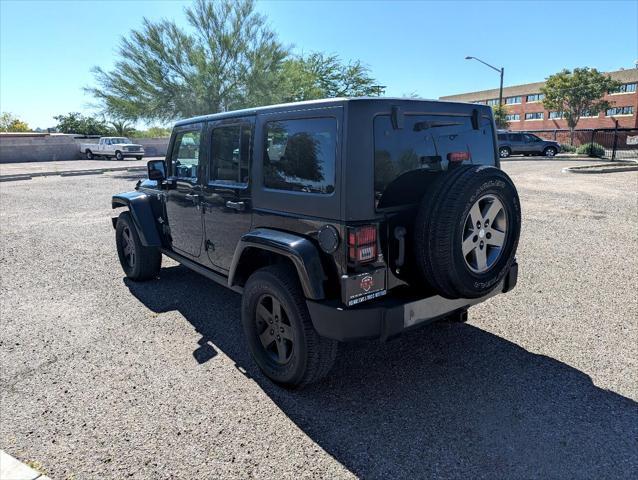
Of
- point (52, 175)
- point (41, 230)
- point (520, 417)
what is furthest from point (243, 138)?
point (52, 175)

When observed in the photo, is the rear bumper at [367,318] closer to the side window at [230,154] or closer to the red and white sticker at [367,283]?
the red and white sticker at [367,283]

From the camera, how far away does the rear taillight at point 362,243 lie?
8.84ft

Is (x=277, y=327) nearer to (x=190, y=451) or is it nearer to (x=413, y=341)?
(x=190, y=451)

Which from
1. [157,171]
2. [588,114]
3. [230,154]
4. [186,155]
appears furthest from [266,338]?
[588,114]

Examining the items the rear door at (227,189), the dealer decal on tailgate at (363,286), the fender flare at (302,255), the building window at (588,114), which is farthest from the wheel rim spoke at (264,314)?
the building window at (588,114)

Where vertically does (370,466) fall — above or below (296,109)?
below

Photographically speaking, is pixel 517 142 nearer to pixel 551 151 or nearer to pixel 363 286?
pixel 551 151

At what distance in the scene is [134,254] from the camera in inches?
211

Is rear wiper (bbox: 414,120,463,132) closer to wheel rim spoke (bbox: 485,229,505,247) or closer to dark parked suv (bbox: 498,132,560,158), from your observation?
wheel rim spoke (bbox: 485,229,505,247)

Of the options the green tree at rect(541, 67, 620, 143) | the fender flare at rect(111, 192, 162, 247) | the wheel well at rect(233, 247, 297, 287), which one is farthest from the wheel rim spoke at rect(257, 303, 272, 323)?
the green tree at rect(541, 67, 620, 143)

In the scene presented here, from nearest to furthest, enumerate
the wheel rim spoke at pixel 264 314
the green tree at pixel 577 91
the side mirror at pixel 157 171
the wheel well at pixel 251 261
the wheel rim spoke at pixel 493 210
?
the wheel rim spoke at pixel 493 210 < the wheel rim spoke at pixel 264 314 < the wheel well at pixel 251 261 < the side mirror at pixel 157 171 < the green tree at pixel 577 91

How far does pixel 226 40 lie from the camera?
23.9 m

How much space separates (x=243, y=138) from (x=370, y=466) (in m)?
2.50

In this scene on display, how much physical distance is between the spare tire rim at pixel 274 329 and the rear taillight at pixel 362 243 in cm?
69
